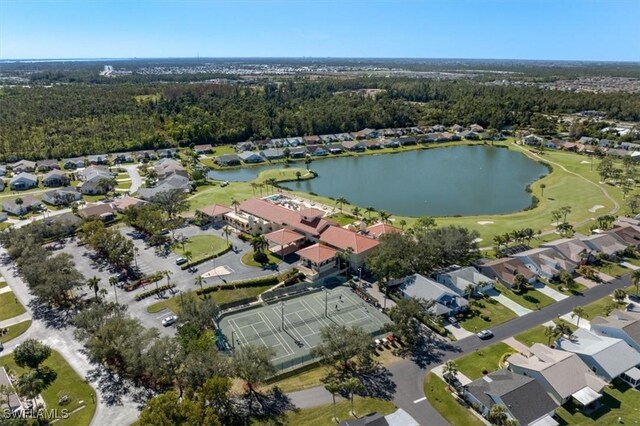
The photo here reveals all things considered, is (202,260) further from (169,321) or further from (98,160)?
(98,160)

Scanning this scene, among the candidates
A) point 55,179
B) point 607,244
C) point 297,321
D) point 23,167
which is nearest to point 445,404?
point 297,321

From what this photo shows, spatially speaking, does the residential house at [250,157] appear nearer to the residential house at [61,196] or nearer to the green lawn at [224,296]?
the residential house at [61,196]

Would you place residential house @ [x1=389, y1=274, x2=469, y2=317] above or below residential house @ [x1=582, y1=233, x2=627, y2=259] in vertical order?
below

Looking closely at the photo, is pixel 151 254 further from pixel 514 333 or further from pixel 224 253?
pixel 514 333

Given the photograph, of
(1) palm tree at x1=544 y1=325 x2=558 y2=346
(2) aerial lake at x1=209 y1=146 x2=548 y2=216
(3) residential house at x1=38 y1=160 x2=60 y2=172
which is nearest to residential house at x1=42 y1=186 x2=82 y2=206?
(3) residential house at x1=38 y1=160 x2=60 y2=172

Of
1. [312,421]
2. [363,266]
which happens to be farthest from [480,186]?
[312,421]

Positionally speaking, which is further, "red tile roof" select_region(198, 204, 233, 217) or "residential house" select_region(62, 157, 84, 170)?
"residential house" select_region(62, 157, 84, 170)

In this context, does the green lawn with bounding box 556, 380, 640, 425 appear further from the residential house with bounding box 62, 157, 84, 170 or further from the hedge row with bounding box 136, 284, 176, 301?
the residential house with bounding box 62, 157, 84, 170
